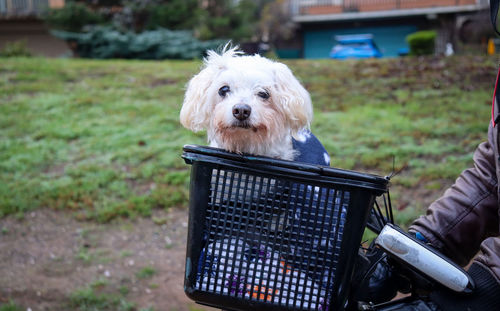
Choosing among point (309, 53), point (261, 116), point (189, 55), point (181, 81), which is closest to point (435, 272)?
point (261, 116)

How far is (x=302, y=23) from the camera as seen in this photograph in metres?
23.6

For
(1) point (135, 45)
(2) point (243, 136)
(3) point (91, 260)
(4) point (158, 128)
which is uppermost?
(1) point (135, 45)

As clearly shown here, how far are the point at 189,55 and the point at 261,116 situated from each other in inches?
424

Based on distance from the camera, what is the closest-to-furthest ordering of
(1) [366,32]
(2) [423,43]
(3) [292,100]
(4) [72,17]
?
1. (3) [292,100]
2. (2) [423,43]
3. (4) [72,17]
4. (1) [366,32]

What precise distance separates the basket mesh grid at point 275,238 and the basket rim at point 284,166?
4 cm

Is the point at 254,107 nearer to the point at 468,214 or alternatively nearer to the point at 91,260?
the point at 468,214

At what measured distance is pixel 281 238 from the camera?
1338 mm

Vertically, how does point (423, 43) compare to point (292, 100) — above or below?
above

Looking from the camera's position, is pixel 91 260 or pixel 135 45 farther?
pixel 135 45

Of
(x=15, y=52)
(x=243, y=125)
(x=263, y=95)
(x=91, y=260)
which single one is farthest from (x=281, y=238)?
(x=15, y=52)

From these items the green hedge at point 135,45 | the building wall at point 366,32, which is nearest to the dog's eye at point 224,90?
the green hedge at point 135,45

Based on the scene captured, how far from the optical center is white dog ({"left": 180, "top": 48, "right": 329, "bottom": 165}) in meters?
1.94

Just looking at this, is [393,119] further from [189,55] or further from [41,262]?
[189,55]

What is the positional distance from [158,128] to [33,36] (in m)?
14.0
